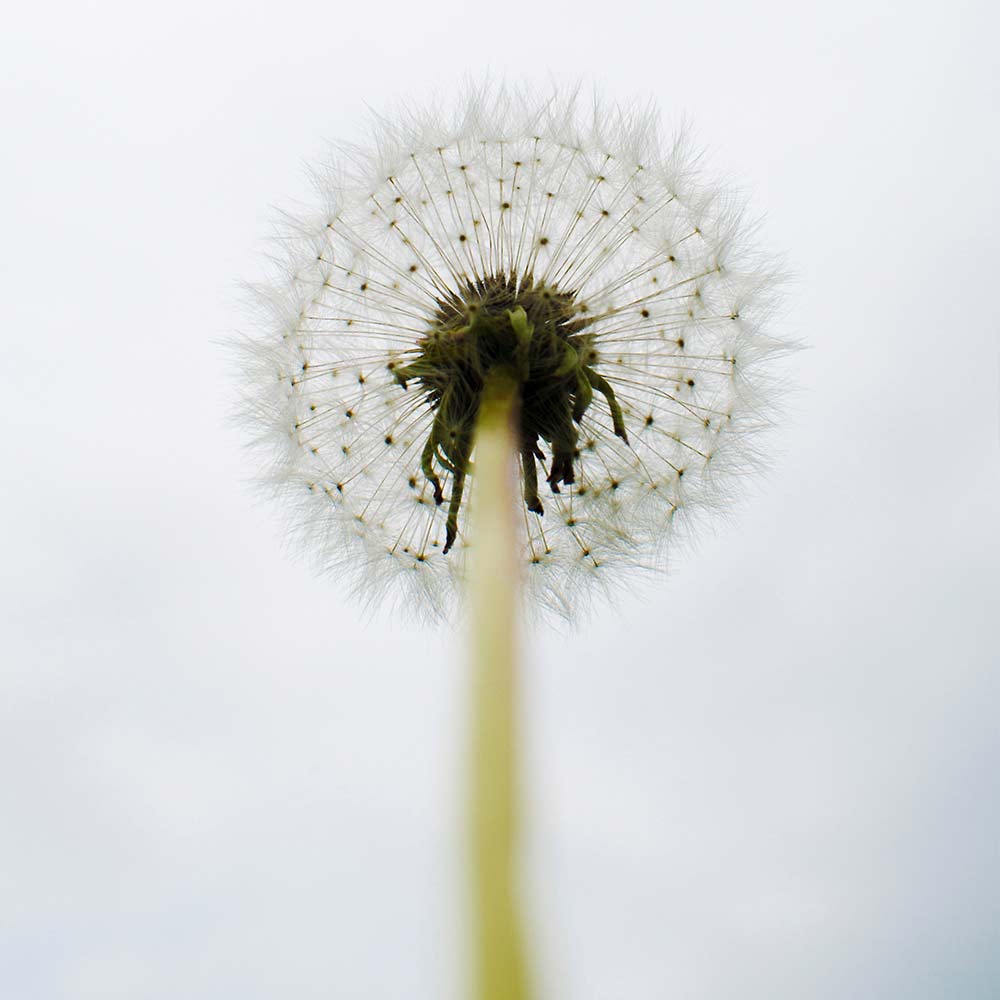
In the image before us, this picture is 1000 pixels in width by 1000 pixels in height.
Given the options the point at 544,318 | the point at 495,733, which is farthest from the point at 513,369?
the point at 495,733

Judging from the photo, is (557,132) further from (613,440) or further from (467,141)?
(613,440)

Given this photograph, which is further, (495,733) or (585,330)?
(585,330)

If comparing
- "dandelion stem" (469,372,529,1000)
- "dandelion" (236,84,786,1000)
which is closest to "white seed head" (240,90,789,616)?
"dandelion" (236,84,786,1000)

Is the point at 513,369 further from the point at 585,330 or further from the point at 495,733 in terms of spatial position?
the point at 495,733

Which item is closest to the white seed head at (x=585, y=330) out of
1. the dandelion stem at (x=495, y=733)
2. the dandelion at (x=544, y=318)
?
the dandelion at (x=544, y=318)

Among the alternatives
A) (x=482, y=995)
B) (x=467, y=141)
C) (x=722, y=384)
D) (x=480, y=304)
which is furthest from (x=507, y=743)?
(x=467, y=141)

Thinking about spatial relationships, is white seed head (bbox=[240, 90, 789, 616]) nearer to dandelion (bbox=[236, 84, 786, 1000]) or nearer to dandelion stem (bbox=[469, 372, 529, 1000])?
dandelion (bbox=[236, 84, 786, 1000])

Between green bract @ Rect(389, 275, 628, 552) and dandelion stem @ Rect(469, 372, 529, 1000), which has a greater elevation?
green bract @ Rect(389, 275, 628, 552)
